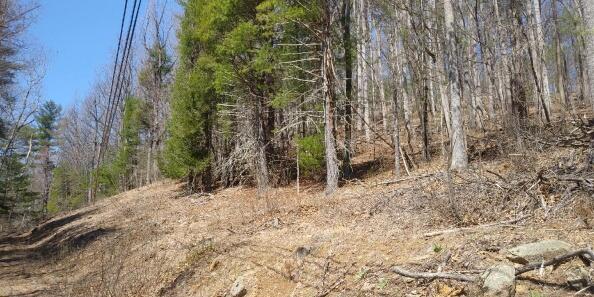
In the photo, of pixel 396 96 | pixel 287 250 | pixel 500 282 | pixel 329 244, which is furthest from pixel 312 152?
pixel 500 282

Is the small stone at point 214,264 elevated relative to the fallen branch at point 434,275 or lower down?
lower down

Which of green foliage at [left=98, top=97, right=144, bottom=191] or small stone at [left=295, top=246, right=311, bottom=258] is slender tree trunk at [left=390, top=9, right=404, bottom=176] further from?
green foliage at [left=98, top=97, right=144, bottom=191]

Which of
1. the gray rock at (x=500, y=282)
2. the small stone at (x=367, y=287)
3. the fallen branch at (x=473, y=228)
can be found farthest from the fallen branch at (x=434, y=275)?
the fallen branch at (x=473, y=228)

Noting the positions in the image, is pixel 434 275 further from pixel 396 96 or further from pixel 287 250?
pixel 396 96

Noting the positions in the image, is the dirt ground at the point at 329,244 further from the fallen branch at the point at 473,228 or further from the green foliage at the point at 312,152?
the green foliage at the point at 312,152

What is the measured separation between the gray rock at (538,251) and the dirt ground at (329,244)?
0.58 ft

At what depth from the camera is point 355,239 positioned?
24.5ft

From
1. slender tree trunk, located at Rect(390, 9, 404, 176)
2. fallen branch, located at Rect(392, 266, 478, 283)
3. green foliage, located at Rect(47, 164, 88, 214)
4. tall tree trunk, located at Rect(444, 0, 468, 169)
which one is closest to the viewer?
fallen branch, located at Rect(392, 266, 478, 283)

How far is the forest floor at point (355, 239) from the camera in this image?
5.58 metres

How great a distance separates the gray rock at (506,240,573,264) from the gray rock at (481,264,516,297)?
0.96 ft

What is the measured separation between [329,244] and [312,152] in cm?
692

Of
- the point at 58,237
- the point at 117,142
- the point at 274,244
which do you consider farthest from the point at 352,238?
the point at 117,142

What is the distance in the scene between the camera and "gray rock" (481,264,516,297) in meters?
4.43

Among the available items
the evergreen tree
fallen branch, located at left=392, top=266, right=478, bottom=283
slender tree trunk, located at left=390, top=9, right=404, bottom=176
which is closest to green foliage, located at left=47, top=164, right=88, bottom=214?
the evergreen tree
